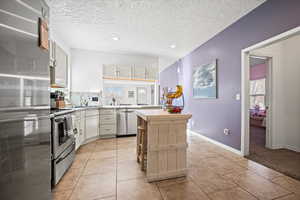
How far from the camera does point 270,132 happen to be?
282 centimetres

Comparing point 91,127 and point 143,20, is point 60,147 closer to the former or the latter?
point 91,127

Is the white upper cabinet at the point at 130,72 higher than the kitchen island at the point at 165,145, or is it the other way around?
the white upper cabinet at the point at 130,72

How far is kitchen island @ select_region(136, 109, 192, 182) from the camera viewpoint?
1671mm

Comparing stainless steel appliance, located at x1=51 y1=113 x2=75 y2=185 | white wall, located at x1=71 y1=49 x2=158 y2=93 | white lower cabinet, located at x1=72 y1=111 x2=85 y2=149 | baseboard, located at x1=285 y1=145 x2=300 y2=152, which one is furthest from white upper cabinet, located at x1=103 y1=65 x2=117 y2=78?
baseboard, located at x1=285 y1=145 x2=300 y2=152

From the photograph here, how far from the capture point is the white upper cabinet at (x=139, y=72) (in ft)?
13.9

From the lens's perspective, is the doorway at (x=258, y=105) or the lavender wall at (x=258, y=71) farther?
the lavender wall at (x=258, y=71)

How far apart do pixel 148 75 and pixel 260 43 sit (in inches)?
116

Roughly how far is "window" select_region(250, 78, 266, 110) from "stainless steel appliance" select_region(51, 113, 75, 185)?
20.9ft

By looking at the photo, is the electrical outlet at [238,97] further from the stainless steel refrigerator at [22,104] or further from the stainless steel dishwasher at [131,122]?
the stainless steel refrigerator at [22,104]

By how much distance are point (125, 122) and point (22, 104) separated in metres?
3.19

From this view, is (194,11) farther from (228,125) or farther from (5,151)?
(5,151)

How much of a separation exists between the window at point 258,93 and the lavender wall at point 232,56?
3090mm

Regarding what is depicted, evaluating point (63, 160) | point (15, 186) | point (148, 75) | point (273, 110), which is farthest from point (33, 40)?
point (273, 110)

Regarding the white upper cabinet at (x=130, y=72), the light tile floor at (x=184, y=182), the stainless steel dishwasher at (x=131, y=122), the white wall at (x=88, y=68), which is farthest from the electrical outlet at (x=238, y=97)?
the white wall at (x=88, y=68)
